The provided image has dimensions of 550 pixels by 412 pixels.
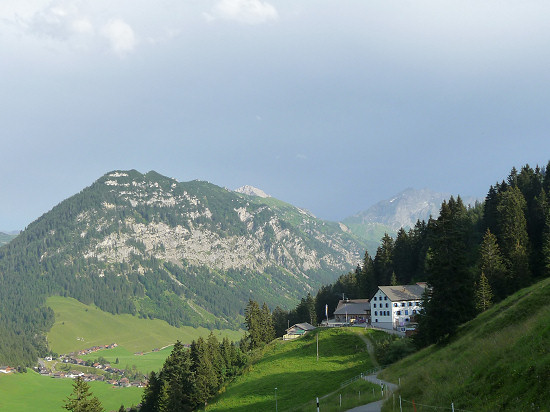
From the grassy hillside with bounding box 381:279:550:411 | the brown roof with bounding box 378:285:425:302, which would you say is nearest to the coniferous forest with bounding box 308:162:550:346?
the brown roof with bounding box 378:285:425:302

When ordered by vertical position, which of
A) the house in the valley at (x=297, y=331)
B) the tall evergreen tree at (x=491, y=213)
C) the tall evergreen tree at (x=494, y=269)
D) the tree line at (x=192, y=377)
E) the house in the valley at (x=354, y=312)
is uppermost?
the tall evergreen tree at (x=491, y=213)

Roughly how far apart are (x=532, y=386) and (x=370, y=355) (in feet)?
205

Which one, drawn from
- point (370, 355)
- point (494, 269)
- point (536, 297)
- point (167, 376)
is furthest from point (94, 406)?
point (494, 269)

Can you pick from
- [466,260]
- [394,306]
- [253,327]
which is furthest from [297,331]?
[466,260]

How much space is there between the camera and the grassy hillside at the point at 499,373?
26.7 metres

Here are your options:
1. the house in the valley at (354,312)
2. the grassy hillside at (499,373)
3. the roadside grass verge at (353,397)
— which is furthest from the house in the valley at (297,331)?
the grassy hillside at (499,373)

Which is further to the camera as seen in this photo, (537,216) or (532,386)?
(537,216)

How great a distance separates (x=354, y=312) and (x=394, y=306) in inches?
684

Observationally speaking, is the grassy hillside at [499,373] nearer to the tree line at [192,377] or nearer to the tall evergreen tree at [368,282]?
the tree line at [192,377]

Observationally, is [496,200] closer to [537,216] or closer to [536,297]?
[537,216]

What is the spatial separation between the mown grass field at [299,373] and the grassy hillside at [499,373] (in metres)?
25.5

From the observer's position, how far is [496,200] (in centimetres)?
11981

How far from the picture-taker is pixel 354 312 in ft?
428

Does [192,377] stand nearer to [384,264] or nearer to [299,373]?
[299,373]
